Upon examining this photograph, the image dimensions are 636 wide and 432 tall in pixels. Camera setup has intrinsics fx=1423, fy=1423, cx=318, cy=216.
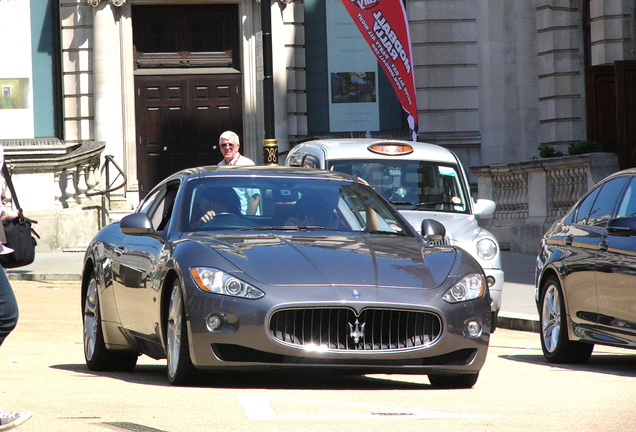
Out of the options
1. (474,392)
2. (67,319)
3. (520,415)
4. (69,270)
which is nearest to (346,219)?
(474,392)

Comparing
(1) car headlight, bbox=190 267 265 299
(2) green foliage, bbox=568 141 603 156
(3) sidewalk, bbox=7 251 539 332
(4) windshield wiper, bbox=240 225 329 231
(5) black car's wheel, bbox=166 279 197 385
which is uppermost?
(2) green foliage, bbox=568 141 603 156

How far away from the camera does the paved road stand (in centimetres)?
690

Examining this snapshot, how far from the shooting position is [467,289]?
866 centimetres

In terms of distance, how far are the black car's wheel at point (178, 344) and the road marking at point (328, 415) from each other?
62 cm

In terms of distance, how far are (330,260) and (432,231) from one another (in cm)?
125

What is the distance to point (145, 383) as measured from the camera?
29.6 ft

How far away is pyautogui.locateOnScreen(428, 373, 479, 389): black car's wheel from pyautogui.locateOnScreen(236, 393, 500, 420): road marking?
1.27m

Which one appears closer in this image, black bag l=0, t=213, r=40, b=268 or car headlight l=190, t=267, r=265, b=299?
black bag l=0, t=213, r=40, b=268

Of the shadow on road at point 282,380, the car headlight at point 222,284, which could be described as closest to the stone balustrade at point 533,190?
the shadow on road at point 282,380

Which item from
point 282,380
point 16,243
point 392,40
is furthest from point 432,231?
point 392,40

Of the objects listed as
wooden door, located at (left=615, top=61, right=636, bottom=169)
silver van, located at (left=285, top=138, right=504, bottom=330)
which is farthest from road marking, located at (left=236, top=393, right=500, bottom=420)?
wooden door, located at (left=615, top=61, right=636, bottom=169)

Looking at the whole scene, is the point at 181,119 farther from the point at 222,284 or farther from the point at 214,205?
the point at 222,284

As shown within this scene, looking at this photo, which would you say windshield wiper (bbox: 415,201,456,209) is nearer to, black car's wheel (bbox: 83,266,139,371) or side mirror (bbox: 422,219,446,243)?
black car's wheel (bbox: 83,266,139,371)

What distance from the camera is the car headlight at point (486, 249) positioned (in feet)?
45.6
